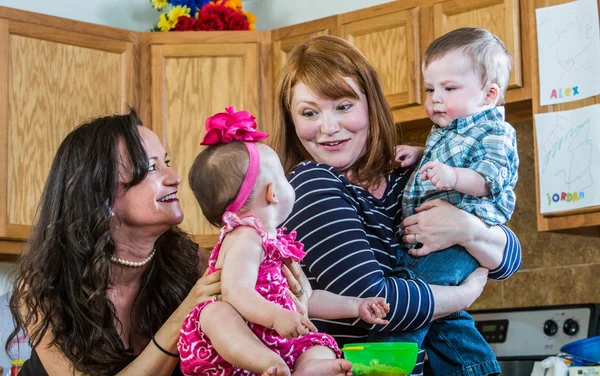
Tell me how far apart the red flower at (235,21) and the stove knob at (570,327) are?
174 cm

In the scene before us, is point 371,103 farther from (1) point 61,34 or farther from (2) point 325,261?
(1) point 61,34

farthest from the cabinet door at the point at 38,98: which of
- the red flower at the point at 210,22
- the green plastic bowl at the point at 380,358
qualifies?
the green plastic bowl at the point at 380,358

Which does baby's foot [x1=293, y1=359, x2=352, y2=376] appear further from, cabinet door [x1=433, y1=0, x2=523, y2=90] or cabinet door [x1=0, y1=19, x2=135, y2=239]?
cabinet door [x1=0, y1=19, x2=135, y2=239]

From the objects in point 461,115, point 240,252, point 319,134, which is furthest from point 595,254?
point 240,252

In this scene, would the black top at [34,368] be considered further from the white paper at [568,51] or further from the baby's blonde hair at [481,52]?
the white paper at [568,51]

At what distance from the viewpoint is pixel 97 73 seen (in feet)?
11.8

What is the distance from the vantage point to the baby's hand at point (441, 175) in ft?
5.51

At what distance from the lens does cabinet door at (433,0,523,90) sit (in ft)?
10.3

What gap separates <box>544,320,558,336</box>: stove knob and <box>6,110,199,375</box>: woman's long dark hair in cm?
160

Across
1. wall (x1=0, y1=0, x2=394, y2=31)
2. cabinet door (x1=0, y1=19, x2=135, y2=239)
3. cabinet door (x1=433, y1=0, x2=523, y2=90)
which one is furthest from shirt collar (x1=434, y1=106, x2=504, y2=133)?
wall (x1=0, y1=0, x2=394, y2=31)

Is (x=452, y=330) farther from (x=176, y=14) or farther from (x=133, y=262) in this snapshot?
(x=176, y=14)

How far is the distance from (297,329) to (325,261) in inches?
11.1

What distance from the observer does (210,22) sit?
12.3 feet

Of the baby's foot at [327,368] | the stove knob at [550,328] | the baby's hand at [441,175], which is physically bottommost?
the stove knob at [550,328]
